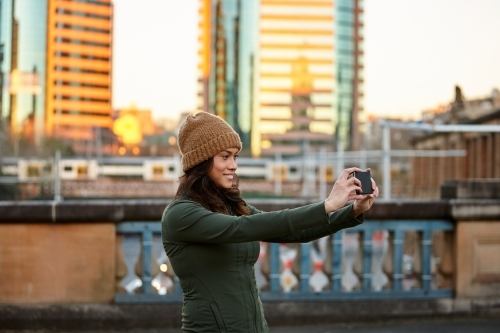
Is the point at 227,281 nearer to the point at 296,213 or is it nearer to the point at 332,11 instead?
the point at 296,213

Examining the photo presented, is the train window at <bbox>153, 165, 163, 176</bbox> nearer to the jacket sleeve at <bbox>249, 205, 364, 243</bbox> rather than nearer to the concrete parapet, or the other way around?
the concrete parapet

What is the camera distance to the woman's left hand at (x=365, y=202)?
2909mm

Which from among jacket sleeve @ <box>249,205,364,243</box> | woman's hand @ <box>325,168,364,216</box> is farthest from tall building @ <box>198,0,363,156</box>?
woman's hand @ <box>325,168,364,216</box>

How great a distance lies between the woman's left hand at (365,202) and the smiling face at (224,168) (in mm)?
517

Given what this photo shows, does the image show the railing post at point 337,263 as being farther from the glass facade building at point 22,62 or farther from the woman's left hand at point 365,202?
the glass facade building at point 22,62

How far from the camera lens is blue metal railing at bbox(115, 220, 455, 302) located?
6398 millimetres

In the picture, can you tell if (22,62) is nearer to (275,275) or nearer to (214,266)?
(275,275)

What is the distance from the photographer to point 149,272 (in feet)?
21.1

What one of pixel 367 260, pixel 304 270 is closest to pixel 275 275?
pixel 304 270

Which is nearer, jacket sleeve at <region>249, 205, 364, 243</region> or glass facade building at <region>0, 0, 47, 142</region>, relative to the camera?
jacket sleeve at <region>249, 205, 364, 243</region>

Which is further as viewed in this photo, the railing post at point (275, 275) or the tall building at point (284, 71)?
the tall building at point (284, 71)

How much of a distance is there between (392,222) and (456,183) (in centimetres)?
84

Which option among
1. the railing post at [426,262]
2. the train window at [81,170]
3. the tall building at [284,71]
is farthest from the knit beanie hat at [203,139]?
the tall building at [284,71]

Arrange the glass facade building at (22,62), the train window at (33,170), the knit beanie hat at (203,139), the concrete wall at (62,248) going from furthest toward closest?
the train window at (33,170)
the glass facade building at (22,62)
the concrete wall at (62,248)
the knit beanie hat at (203,139)
